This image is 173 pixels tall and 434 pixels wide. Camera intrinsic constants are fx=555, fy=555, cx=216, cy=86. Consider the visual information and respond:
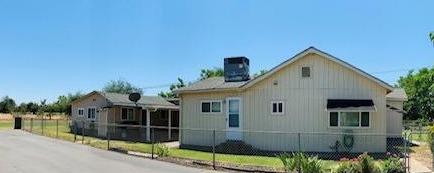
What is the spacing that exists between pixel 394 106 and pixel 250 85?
38.5ft

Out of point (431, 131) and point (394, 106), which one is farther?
point (394, 106)

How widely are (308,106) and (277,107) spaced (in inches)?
58.4

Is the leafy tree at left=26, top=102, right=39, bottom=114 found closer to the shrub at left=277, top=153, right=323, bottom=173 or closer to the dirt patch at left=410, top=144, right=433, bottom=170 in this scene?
the dirt patch at left=410, top=144, right=433, bottom=170

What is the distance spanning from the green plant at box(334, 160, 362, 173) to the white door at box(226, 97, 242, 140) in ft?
35.8

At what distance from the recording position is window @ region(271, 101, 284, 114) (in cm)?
2529

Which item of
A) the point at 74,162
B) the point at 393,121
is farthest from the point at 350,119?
the point at 74,162

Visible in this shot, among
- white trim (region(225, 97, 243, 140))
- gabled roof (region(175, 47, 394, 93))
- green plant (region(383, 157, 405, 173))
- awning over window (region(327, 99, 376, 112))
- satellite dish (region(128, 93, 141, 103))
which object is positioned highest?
gabled roof (region(175, 47, 394, 93))

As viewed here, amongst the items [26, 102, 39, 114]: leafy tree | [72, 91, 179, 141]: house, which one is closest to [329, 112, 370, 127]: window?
[72, 91, 179, 141]: house

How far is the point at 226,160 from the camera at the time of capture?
21047mm

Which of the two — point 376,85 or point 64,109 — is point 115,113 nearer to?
point 376,85

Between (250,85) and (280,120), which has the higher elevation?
(250,85)

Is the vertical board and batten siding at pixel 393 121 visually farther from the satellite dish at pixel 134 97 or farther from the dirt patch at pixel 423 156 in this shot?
the satellite dish at pixel 134 97

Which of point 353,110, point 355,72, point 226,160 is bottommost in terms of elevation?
point 226,160

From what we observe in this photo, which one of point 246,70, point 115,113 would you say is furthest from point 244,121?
point 115,113
